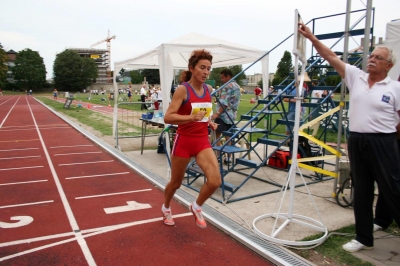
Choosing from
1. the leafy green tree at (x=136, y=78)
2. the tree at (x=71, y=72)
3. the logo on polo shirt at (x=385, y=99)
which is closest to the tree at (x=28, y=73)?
the tree at (x=71, y=72)

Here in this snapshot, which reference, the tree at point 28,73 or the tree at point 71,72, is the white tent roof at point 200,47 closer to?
the tree at point 71,72

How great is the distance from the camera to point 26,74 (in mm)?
91000

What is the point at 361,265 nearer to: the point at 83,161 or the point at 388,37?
the point at 388,37

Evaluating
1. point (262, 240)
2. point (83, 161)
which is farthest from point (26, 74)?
point (262, 240)

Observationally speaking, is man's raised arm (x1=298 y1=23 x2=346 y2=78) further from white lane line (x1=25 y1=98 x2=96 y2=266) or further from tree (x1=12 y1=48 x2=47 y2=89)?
tree (x1=12 y1=48 x2=47 y2=89)

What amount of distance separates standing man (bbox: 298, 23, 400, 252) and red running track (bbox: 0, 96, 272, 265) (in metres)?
1.26

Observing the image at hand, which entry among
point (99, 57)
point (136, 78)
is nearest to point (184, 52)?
point (136, 78)

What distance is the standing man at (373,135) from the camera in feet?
9.77

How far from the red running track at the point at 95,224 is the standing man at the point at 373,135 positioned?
1257 mm

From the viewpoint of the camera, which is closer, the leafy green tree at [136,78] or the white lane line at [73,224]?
the white lane line at [73,224]

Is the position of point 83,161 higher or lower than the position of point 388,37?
lower

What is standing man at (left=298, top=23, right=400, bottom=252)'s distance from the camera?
2.98 meters

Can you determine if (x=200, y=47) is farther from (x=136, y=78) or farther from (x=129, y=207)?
(x=136, y=78)

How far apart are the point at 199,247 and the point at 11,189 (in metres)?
3.99
